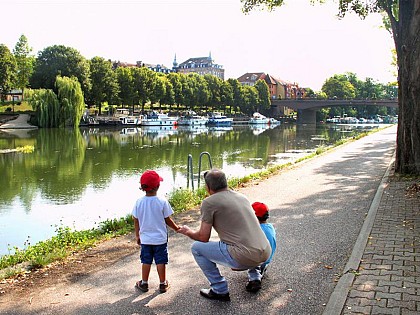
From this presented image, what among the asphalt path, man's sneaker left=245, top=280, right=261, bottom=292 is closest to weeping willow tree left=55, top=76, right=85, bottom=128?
the asphalt path

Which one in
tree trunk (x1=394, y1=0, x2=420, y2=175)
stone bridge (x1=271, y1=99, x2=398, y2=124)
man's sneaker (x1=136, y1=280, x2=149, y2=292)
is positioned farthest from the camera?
stone bridge (x1=271, y1=99, x2=398, y2=124)

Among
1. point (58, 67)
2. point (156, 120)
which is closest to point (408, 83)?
point (58, 67)

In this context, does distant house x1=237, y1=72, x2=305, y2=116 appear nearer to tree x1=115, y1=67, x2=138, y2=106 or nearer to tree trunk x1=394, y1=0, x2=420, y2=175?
tree x1=115, y1=67, x2=138, y2=106

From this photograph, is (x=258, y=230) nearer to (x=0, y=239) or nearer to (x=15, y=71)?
(x=0, y=239)

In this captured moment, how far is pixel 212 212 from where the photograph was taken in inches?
185

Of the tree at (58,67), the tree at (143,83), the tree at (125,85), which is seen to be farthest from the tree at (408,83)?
the tree at (143,83)

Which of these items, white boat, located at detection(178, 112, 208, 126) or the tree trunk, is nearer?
the tree trunk

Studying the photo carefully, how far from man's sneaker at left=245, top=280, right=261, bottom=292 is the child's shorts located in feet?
3.15

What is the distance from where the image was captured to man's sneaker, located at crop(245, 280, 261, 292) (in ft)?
17.1

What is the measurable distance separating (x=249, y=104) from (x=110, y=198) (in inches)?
3917

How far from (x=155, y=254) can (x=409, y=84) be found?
10119 mm

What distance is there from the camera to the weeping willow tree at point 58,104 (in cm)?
5878

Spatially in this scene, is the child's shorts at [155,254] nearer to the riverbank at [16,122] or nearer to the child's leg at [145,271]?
the child's leg at [145,271]

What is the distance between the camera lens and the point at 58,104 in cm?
5950
